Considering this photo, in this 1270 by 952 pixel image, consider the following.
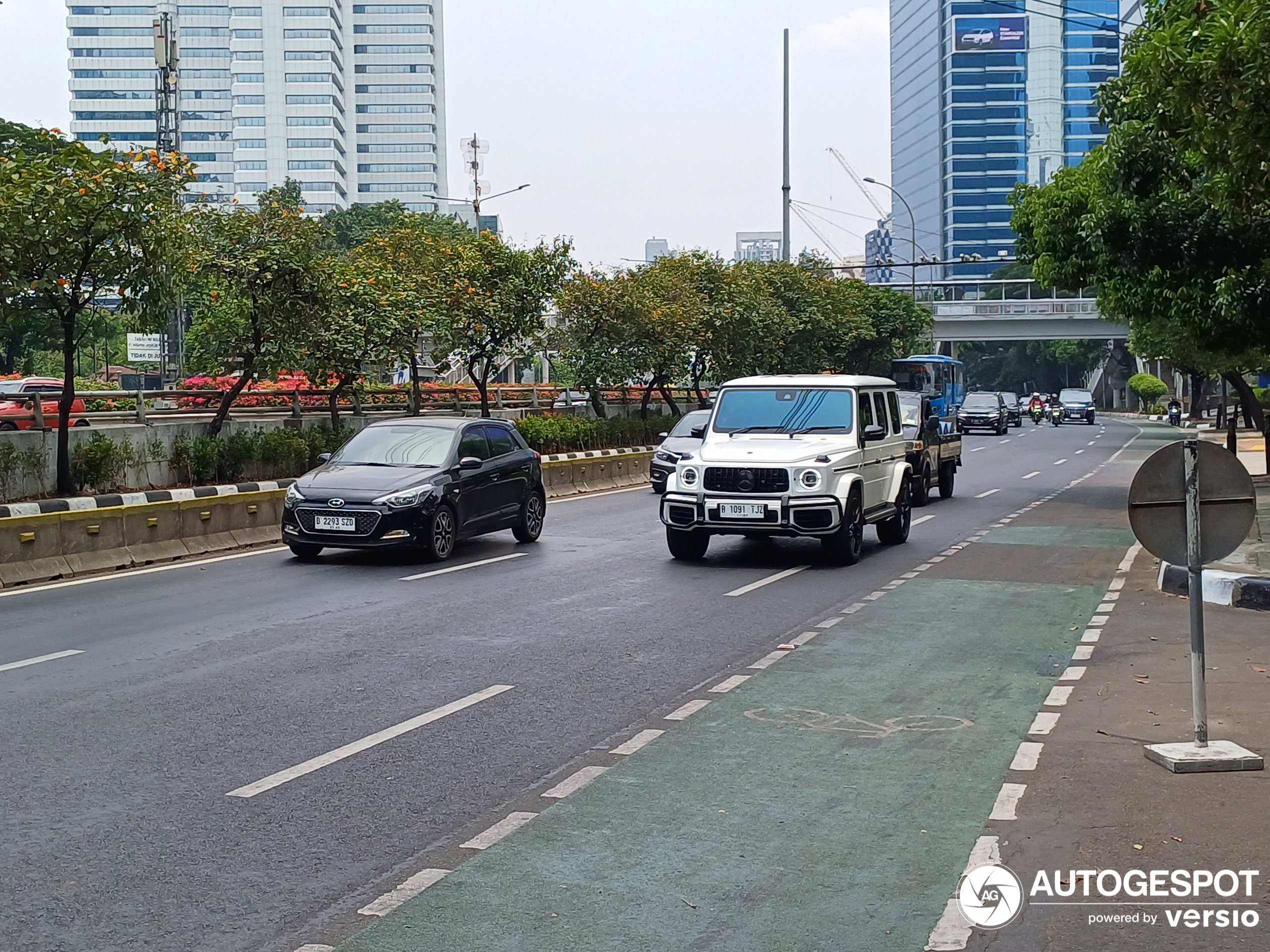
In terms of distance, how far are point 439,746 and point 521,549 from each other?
32.6 ft

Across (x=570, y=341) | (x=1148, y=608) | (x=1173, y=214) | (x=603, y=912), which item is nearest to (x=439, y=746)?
(x=603, y=912)

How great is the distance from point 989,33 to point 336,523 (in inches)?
7862

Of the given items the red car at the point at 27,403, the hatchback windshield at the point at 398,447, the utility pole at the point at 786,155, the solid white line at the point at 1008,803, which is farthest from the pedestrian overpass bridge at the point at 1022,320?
the solid white line at the point at 1008,803

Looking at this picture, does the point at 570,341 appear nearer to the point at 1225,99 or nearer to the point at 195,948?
the point at 1225,99

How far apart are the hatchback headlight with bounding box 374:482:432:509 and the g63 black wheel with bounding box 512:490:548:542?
2466 mm

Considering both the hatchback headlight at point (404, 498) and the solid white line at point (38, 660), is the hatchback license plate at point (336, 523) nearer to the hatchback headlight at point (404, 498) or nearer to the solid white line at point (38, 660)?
the hatchback headlight at point (404, 498)

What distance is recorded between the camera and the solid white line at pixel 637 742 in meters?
7.34

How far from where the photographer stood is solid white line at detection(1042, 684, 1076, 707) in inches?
335

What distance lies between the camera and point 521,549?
17.3 m

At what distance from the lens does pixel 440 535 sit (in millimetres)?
15898

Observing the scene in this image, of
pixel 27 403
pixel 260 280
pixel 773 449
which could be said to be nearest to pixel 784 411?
pixel 773 449

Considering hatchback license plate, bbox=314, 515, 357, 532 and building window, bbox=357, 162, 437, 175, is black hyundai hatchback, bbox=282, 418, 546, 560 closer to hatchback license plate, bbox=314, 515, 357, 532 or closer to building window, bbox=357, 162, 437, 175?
hatchback license plate, bbox=314, 515, 357, 532

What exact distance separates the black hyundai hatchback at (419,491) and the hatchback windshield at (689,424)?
23.1 ft

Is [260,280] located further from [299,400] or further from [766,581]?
[766,581]
